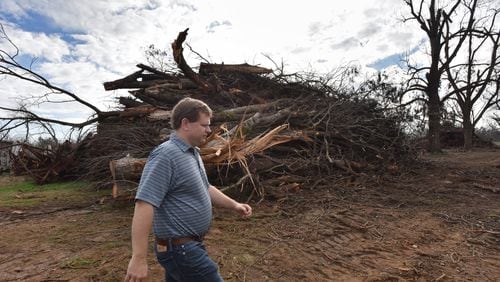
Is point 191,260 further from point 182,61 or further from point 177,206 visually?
point 182,61

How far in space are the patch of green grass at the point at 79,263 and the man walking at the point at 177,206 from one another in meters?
1.85

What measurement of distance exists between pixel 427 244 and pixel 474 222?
126cm

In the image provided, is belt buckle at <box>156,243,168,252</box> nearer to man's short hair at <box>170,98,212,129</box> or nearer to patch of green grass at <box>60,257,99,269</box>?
man's short hair at <box>170,98,212,129</box>

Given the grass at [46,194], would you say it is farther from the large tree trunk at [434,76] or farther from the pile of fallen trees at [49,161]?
the large tree trunk at [434,76]

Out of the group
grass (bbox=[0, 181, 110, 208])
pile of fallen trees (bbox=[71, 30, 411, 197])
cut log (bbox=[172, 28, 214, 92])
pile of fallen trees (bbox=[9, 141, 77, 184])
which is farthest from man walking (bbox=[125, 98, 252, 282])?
pile of fallen trees (bbox=[9, 141, 77, 184])

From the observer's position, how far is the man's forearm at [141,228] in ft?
5.67

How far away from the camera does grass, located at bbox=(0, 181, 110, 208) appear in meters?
6.28

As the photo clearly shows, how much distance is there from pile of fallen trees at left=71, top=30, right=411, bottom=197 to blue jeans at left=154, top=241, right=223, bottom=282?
3391mm

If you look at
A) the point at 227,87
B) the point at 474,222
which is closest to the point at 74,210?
the point at 227,87

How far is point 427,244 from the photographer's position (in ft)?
13.7

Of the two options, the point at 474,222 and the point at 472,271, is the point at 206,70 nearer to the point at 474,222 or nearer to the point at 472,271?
the point at 474,222

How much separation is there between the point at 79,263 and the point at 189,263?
7.16 feet

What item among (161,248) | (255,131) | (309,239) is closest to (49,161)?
(255,131)

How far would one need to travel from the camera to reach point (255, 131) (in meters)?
6.82
